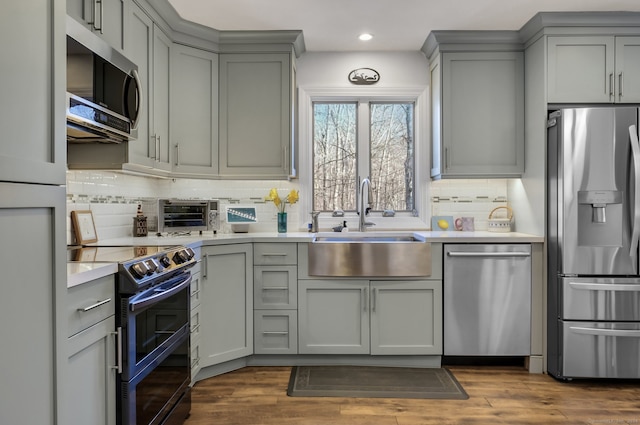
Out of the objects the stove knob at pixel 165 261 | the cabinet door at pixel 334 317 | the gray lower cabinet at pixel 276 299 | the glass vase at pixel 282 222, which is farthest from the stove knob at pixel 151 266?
the glass vase at pixel 282 222

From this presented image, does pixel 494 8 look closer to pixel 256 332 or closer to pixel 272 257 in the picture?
pixel 272 257

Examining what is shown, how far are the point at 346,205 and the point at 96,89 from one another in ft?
7.70

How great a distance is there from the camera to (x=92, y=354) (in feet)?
5.08

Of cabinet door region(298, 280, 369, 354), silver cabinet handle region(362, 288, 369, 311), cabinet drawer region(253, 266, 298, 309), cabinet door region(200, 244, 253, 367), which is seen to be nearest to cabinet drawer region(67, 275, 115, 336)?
cabinet door region(200, 244, 253, 367)

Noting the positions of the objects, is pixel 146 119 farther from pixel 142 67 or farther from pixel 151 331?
pixel 151 331

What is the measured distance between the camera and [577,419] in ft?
7.73

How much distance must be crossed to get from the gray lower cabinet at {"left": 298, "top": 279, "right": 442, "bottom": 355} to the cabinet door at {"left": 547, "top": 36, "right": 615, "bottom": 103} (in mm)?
1617

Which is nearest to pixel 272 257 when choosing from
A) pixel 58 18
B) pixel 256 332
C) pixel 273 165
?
pixel 256 332

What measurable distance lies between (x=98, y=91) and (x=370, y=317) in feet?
7.13

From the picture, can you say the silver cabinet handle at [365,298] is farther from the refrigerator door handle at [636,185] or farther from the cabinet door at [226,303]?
the refrigerator door handle at [636,185]

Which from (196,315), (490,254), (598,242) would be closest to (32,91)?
(196,315)

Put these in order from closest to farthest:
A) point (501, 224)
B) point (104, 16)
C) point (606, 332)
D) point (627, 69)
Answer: point (104, 16) < point (606, 332) < point (627, 69) < point (501, 224)

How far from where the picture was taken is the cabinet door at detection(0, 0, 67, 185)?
1.02 m

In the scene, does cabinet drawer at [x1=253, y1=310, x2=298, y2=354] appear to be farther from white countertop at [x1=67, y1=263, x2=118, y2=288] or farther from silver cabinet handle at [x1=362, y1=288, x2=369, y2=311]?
white countertop at [x1=67, y1=263, x2=118, y2=288]
